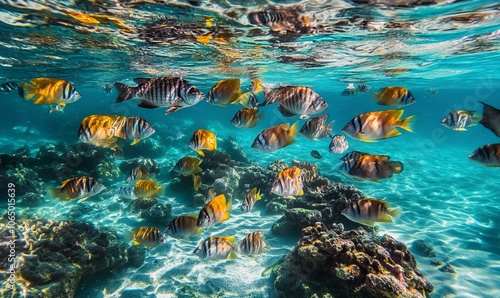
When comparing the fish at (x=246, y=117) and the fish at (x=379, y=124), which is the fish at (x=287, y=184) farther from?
the fish at (x=379, y=124)

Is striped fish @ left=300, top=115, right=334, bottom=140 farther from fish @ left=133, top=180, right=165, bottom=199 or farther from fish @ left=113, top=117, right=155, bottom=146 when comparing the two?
fish @ left=133, top=180, right=165, bottom=199

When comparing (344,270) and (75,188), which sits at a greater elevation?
(75,188)

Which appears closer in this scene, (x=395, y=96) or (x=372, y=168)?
(x=372, y=168)

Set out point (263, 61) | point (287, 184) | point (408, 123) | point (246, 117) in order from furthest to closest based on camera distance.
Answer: point (263, 61) < point (287, 184) < point (246, 117) < point (408, 123)

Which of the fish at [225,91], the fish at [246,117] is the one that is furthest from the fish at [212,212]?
the fish at [225,91]

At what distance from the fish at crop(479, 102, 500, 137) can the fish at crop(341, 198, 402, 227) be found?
1802 millimetres

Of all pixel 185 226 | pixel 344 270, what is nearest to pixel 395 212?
pixel 344 270

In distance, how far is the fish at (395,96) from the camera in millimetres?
5574

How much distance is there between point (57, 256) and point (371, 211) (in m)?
6.97

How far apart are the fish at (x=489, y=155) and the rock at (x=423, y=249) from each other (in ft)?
17.9

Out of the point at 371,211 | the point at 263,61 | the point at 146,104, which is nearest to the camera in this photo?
the point at 146,104

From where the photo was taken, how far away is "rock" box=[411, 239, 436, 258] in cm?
871

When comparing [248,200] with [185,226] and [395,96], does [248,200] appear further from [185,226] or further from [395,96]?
[395,96]

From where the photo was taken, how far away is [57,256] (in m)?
6.22
